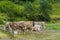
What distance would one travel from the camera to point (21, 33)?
35.0 metres

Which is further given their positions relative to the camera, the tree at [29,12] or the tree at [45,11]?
the tree at [45,11]

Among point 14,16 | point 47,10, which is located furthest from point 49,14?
point 14,16

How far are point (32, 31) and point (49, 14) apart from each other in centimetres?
2017

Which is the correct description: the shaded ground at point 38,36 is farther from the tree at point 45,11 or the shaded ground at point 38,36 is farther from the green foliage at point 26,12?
the tree at point 45,11

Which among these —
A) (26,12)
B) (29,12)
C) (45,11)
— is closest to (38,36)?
(29,12)

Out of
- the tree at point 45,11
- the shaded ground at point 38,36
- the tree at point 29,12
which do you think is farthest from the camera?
the tree at point 45,11

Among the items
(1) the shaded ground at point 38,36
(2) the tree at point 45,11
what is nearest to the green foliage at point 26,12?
(2) the tree at point 45,11

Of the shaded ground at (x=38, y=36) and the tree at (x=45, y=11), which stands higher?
the shaded ground at (x=38, y=36)

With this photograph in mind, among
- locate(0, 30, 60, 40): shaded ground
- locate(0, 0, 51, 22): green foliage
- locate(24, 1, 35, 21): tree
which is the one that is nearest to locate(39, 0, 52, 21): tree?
locate(0, 0, 51, 22): green foliage

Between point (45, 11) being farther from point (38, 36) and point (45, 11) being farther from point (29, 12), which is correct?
point (38, 36)

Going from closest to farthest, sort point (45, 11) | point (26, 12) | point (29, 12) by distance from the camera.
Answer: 1. point (29, 12)
2. point (45, 11)
3. point (26, 12)

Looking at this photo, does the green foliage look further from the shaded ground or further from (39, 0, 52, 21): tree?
the shaded ground

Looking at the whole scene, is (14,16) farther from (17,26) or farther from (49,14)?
(17,26)

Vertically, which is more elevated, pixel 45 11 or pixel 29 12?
pixel 45 11
